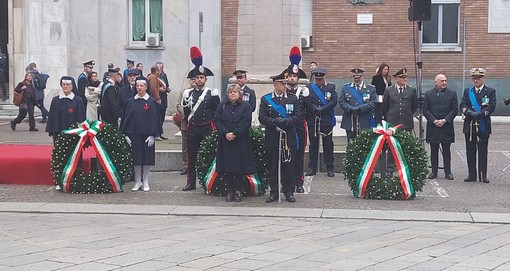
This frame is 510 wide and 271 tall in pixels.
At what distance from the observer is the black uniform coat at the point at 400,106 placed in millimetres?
15445

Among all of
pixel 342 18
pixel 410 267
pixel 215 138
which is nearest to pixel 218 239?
pixel 410 267

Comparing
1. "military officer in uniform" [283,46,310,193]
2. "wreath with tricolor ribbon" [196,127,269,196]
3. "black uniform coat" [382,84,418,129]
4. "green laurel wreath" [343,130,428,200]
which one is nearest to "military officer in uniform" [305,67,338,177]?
"black uniform coat" [382,84,418,129]

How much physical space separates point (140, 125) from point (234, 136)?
1798 millimetres

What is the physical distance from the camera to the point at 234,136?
41.1 feet

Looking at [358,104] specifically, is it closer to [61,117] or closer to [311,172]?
[311,172]

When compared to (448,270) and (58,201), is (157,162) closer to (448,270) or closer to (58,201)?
(58,201)

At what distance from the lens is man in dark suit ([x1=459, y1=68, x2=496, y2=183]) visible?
49.3 feet

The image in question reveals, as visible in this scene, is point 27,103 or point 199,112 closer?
point 199,112

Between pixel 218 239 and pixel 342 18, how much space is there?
19259 millimetres

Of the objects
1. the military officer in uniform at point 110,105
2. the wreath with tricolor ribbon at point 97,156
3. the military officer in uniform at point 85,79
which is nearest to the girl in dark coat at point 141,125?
the wreath with tricolor ribbon at point 97,156

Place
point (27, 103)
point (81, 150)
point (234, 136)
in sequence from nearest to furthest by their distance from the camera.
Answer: point (234, 136)
point (81, 150)
point (27, 103)

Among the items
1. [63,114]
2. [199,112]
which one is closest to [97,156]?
[63,114]

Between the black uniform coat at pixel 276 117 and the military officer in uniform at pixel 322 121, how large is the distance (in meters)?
2.48

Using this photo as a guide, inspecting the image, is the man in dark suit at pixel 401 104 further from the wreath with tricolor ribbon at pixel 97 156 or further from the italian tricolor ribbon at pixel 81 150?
the italian tricolor ribbon at pixel 81 150
